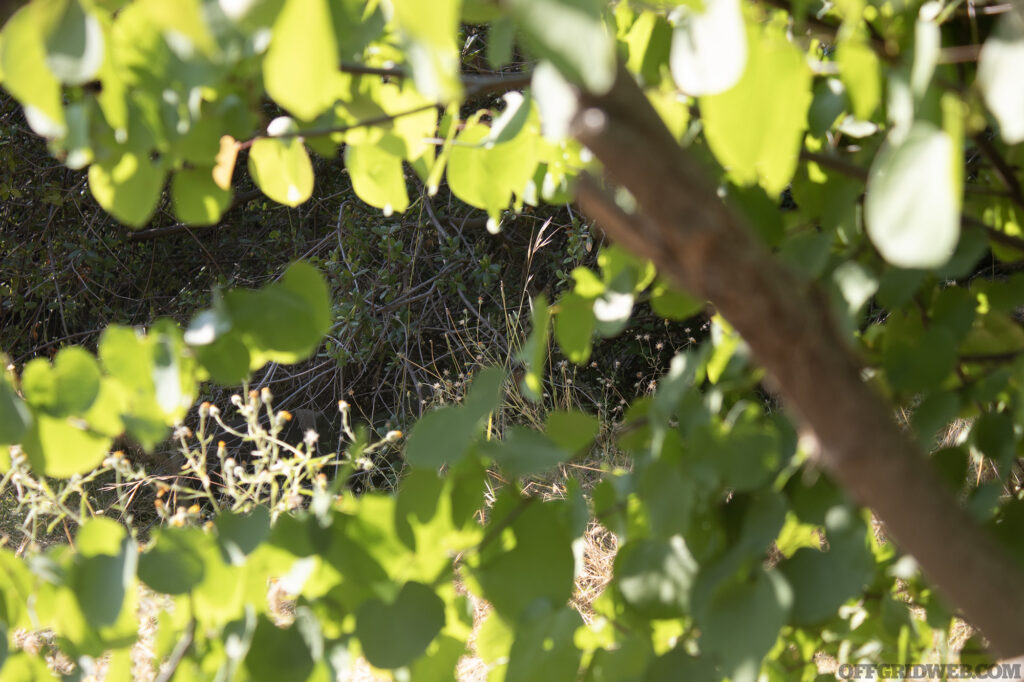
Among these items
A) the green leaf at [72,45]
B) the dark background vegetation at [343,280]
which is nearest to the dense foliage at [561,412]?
the green leaf at [72,45]

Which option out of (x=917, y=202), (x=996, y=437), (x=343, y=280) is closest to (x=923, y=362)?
(x=996, y=437)

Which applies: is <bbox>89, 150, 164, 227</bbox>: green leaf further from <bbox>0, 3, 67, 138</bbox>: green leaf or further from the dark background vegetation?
the dark background vegetation

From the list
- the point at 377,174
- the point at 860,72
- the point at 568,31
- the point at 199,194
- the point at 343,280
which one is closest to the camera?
the point at 568,31

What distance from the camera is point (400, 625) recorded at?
30 cm

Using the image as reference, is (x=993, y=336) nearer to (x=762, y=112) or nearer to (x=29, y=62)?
(x=762, y=112)

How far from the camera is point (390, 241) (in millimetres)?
2908

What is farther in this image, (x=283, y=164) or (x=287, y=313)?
(x=283, y=164)

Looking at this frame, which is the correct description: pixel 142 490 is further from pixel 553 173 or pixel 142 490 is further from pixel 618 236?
pixel 618 236

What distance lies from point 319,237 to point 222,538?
10.6 ft

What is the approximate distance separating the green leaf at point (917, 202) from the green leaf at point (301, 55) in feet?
0.43

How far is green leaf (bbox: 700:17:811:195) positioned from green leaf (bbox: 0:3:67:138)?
0.57 feet

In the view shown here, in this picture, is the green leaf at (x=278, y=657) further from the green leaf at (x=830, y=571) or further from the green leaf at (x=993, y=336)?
the green leaf at (x=993, y=336)

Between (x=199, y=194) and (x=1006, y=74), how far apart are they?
313 millimetres

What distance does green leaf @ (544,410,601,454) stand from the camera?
33 cm
